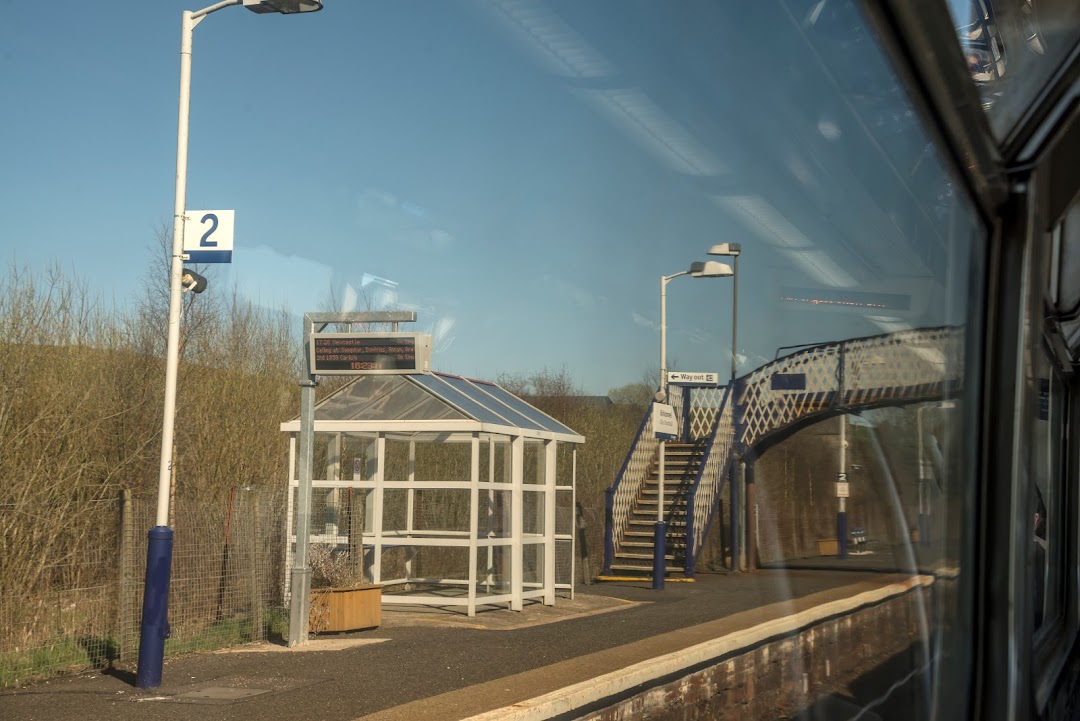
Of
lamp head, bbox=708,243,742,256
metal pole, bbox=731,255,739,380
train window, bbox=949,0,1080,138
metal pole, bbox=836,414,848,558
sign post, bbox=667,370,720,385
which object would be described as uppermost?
train window, bbox=949,0,1080,138

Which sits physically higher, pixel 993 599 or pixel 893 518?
pixel 893 518

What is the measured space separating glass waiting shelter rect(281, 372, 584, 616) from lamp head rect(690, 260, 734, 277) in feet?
22.2

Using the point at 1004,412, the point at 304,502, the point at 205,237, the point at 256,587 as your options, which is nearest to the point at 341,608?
the point at 256,587

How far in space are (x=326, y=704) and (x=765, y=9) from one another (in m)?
4.76

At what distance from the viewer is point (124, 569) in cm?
671

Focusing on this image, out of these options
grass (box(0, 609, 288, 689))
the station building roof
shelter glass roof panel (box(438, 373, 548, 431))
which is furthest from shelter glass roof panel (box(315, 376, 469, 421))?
grass (box(0, 609, 288, 689))

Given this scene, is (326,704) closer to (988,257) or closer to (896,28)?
(988,257)

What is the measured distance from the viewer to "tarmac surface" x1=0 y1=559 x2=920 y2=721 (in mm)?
1917

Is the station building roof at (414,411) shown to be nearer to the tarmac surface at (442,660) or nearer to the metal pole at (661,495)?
the tarmac surface at (442,660)

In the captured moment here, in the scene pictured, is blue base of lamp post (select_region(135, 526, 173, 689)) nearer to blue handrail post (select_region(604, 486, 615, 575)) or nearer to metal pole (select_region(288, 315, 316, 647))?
metal pole (select_region(288, 315, 316, 647))

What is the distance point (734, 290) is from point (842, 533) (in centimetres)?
51

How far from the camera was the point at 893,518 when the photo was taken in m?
1.93

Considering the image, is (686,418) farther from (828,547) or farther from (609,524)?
(609,524)

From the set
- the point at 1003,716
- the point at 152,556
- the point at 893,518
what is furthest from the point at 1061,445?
the point at 152,556
